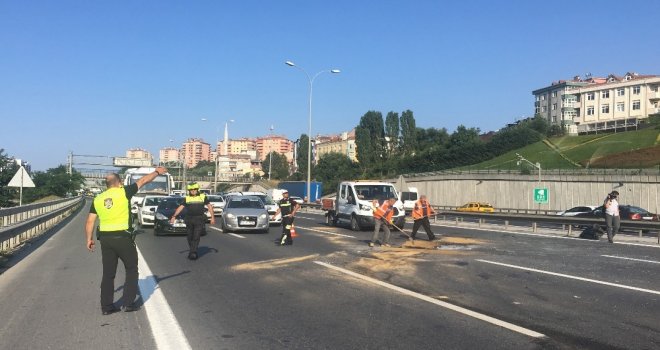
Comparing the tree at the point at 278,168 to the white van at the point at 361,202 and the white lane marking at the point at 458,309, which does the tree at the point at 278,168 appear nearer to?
the white van at the point at 361,202

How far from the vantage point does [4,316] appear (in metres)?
7.34

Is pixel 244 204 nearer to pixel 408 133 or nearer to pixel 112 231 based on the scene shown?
pixel 112 231

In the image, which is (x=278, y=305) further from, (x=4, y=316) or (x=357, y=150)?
(x=357, y=150)

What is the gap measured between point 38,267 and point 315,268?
229 inches

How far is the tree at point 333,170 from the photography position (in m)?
105

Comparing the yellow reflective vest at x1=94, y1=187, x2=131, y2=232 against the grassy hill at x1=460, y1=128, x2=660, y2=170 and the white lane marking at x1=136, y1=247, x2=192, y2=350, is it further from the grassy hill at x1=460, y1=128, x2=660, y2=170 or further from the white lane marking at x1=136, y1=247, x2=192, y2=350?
the grassy hill at x1=460, y1=128, x2=660, y2=170

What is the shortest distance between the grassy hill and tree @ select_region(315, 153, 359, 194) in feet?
78.8

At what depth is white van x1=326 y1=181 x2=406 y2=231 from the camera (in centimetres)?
2328

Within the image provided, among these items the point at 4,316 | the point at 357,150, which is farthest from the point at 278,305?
the point at 357,150

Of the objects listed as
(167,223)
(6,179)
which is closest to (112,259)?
(167,223)

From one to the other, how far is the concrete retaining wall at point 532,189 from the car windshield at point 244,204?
42943 mm

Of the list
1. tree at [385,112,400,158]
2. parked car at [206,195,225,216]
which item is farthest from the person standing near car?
tree at [385,112,400,158]

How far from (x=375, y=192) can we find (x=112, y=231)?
1752 cm

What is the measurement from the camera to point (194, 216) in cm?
1347
